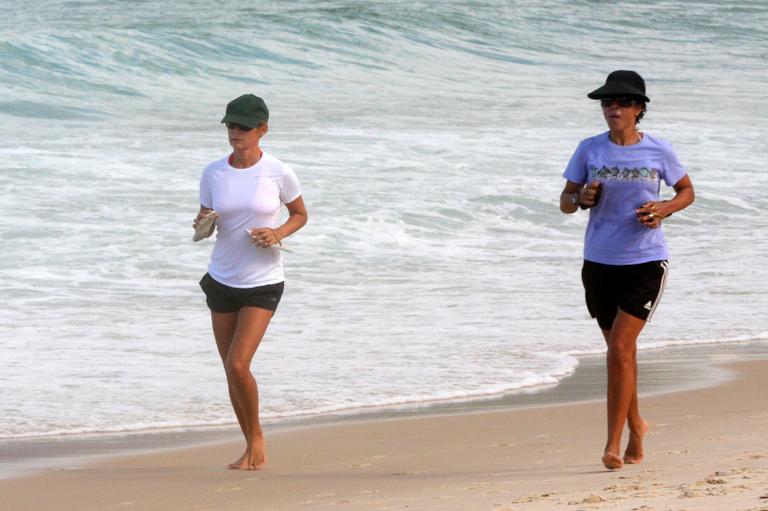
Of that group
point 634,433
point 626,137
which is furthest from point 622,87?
point 634,433

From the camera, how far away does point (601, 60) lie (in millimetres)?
36000

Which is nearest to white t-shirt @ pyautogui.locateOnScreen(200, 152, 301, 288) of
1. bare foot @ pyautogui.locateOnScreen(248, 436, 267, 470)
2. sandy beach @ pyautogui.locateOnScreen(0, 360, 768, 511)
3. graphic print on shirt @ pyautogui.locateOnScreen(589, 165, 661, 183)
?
bare foot @ pyautogui.locateOnScreen(248, 436, 267, 470)

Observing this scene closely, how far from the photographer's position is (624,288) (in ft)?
17.2

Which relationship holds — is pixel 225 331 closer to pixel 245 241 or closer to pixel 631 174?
pixel 245 241

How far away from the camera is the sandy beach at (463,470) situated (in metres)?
4.52

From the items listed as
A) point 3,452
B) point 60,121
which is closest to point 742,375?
point 3,452

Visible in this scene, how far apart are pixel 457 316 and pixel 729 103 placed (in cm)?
1940

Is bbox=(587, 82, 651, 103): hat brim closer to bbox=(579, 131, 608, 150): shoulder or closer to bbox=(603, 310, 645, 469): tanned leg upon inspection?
bbox=(579, 131, 608, 150): shoulder

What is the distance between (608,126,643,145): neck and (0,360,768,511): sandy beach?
118 centimetres

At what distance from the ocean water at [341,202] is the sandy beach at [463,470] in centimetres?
80

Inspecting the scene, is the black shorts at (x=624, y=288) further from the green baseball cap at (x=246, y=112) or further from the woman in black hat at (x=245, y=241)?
the green baseball cap at (x=246, y=112)

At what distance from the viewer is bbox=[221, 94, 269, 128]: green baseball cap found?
17.8 feet

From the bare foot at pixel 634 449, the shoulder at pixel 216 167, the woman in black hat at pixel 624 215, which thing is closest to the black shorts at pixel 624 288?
the woman in black hat at pixel 624 215

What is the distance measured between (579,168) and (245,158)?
1.29 metres
